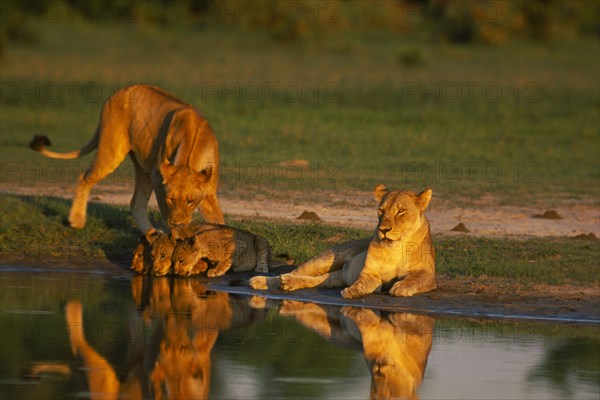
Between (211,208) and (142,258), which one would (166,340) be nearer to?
(142,258)

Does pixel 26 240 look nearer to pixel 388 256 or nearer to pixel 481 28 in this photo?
pixel 388 256

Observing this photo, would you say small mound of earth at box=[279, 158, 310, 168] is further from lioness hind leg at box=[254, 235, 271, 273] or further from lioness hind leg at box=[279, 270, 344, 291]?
lioness hind leg at box=[279, 270, 344, 291]

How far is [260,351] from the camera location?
24.7 feet

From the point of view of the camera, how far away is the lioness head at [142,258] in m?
10.2

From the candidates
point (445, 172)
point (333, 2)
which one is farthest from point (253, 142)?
point (333, 2)

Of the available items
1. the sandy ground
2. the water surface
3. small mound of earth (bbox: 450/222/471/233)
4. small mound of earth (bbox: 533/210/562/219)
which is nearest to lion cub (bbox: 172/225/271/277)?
the water surface

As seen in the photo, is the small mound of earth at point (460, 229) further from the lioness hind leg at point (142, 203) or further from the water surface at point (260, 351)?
the water surface at point (260, 351)

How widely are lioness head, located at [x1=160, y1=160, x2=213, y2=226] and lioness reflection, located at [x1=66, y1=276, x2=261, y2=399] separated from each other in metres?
0.56

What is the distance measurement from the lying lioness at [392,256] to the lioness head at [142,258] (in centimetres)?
104

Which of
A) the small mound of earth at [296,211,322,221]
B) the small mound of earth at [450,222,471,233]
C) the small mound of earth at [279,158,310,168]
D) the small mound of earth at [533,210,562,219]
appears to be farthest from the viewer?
the small mound of earth at [279,158,310,168]

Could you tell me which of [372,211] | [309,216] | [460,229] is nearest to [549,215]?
[460,229]

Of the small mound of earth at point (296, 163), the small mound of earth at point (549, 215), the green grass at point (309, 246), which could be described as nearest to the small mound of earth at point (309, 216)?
the green grass at point (309, 246)

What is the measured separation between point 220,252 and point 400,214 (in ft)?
5.17

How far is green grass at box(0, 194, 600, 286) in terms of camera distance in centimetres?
1022
